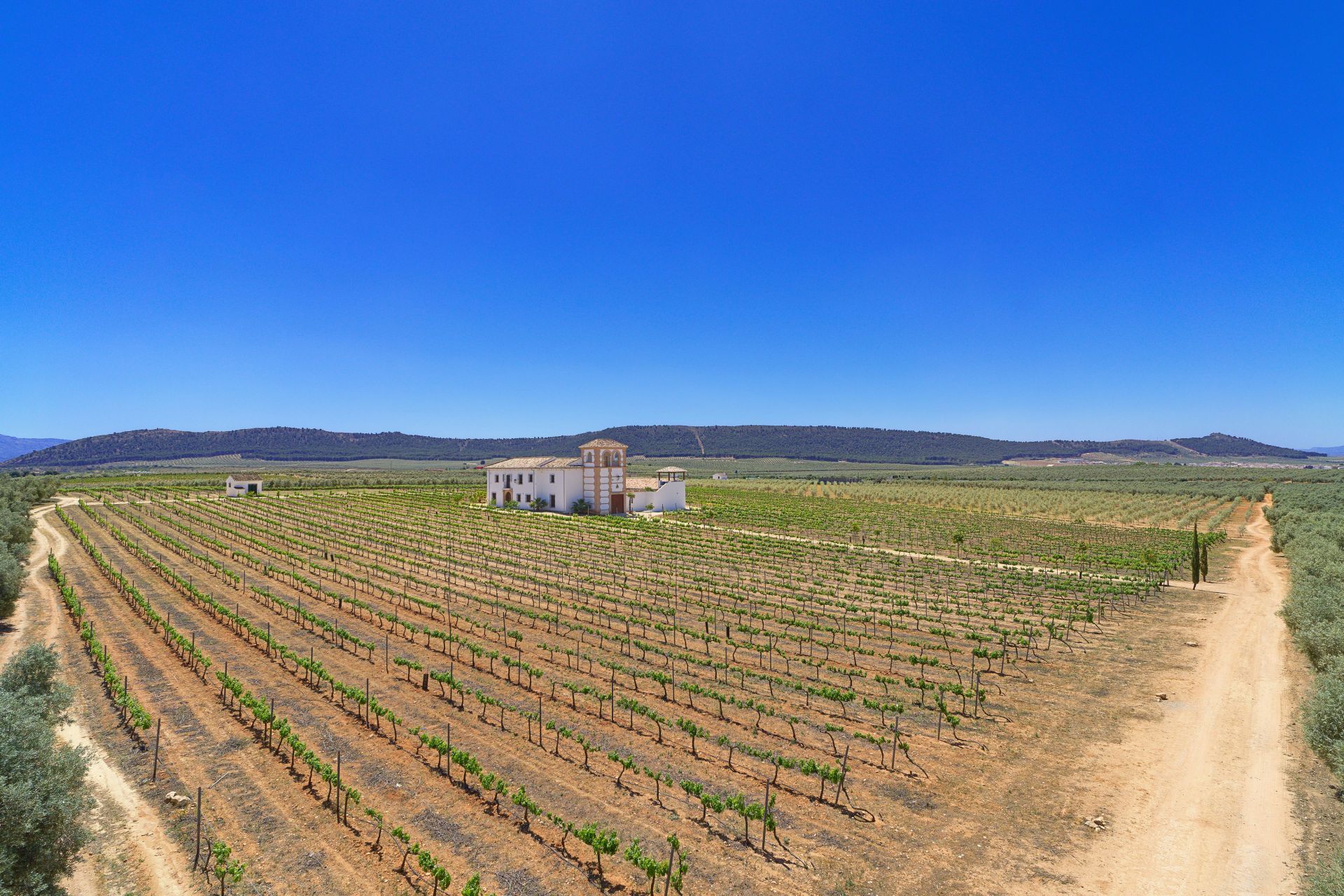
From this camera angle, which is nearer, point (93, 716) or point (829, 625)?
point (93, 716)

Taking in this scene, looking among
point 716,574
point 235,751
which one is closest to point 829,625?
point 716,574

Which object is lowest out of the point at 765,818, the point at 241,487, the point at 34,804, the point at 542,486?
the point at 765,818

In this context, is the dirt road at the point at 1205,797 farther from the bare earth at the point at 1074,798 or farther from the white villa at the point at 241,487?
the white villa at the point at 241,487

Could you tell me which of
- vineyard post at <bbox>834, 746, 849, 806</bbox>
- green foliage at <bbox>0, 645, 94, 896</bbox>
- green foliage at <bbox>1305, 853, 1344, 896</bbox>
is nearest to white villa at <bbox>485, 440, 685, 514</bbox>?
vineyard post at <bbox>834, 746, 849, 806</bbox>

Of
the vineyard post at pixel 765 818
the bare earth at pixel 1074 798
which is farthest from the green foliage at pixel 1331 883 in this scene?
the vineyard post at pixel 765 818

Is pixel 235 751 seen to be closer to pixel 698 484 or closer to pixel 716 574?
pixel 716 574

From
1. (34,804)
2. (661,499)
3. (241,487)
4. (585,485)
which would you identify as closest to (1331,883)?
(34,804)

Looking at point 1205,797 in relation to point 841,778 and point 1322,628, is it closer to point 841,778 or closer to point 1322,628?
point 841,778
